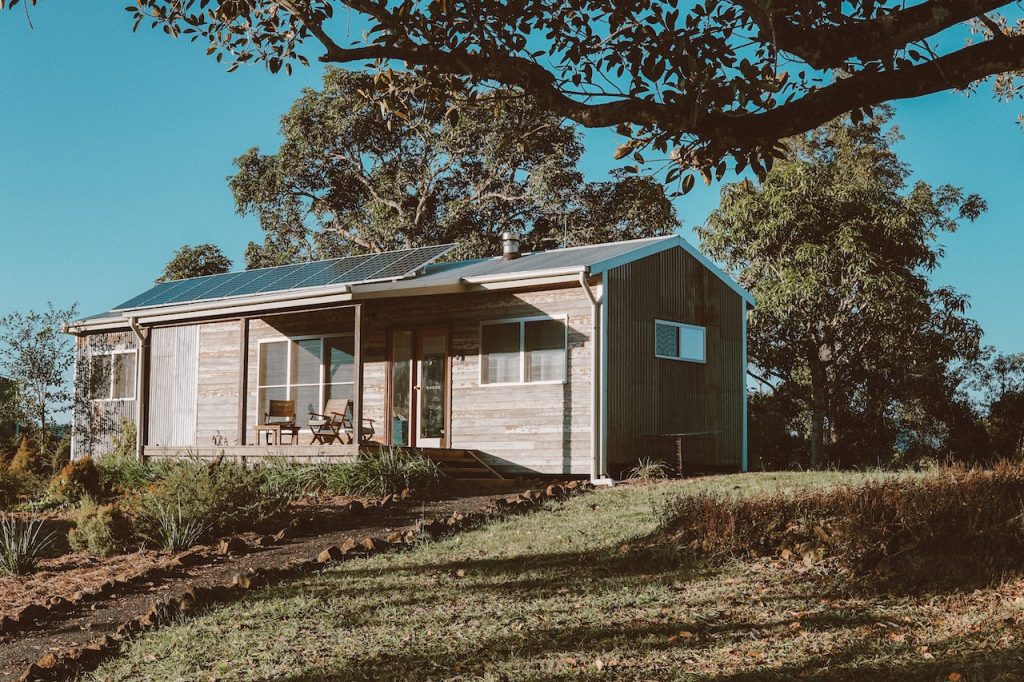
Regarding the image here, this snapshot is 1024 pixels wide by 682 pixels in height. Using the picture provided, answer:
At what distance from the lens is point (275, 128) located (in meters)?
33.5

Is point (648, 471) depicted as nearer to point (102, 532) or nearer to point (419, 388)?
point (419, 388)

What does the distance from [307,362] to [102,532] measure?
27.2 feet

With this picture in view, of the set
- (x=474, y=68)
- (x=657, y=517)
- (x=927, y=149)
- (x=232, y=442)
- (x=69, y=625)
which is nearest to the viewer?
(x=474, y=68)

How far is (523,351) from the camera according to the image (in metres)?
16.0

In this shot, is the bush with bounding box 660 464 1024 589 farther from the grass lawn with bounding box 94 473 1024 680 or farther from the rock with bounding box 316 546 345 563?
the rock with bounding box 316 546 345 563

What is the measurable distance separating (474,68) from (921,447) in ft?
63.4

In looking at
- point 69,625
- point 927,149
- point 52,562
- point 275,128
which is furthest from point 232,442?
point 927,149

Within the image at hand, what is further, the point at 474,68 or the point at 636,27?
the point at 636,27

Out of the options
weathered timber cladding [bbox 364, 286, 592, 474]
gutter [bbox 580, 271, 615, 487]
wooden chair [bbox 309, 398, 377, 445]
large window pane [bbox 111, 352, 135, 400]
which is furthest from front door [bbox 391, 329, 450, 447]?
large window pane [bbox 111, 352, 135, 400]

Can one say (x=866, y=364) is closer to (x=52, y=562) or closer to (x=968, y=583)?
(x=968, y=583)

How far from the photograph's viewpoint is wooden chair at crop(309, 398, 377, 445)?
16.4 metres

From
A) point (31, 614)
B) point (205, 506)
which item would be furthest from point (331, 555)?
point (31, 614)

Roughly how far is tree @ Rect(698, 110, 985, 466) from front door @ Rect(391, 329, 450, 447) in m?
8.94

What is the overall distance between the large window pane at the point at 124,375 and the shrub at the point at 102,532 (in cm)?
1160
